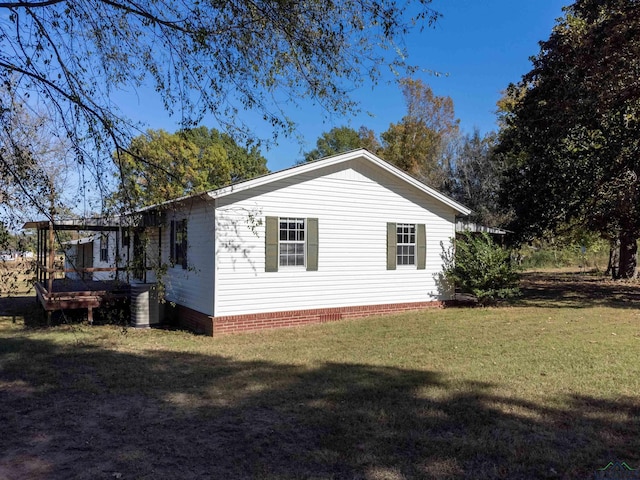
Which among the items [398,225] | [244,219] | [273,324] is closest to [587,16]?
[398,225]

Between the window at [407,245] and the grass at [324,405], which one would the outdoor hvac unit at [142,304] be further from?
the window at [407,245]

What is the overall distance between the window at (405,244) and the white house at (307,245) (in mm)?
28

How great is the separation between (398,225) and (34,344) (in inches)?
346

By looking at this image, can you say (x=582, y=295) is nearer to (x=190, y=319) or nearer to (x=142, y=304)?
(x=190, y=319)

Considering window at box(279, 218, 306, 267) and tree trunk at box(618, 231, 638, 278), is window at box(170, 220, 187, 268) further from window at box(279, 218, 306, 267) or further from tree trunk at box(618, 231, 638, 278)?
tree trunk at box(618, 231, 638, 278)

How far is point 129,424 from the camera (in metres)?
4.82

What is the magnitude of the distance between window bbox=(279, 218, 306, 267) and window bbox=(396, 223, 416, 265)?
2947mm

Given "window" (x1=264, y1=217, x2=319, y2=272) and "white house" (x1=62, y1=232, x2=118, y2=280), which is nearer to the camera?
"window" (x1=264, y1=217, x2=319, y2=272)

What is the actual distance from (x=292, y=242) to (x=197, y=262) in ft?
7.33

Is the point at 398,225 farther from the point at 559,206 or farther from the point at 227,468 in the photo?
the point at 227,468

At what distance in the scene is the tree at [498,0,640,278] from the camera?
11609 mm

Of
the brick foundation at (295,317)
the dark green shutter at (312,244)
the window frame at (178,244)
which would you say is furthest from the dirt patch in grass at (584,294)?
the window frame at (178,244)

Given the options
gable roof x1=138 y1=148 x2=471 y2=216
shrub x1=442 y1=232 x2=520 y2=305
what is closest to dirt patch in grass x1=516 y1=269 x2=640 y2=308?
shrub x1=442 y1=232 x2=520 y2=305

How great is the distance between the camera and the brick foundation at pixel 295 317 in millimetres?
10250
